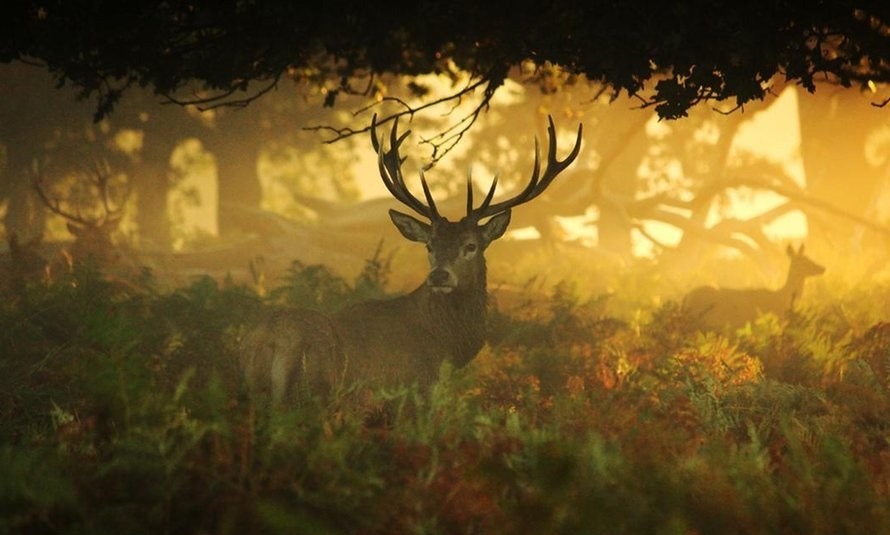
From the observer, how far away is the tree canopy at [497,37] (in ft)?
25.1

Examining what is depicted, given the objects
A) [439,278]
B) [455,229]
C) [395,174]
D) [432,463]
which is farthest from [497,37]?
[432,463]

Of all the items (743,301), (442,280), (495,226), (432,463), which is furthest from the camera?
(743,301)

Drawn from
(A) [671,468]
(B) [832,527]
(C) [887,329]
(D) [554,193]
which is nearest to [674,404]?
(A) [671,468]

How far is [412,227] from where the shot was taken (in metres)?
9.05

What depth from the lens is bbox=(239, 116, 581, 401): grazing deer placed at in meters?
7.13

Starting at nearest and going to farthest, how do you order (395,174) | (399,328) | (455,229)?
(399,328), (455,229), (395,174)

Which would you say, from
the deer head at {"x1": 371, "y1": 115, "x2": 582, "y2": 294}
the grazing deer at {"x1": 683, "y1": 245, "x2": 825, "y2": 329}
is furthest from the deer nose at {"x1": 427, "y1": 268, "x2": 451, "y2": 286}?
the grazing deer at {"x1": 683, "y1": 245, "x2": 825, "y2": 329}

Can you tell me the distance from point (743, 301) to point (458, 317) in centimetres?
732

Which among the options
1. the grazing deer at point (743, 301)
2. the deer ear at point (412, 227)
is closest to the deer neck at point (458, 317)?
the deer ear at point (412, 227)

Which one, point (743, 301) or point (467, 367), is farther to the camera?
point (743, 301)

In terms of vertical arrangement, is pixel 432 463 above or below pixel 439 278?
below

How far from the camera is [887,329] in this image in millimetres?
11688

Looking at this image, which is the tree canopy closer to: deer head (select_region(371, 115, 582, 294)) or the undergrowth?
deer head (select_region(371, 115, 582, 294))

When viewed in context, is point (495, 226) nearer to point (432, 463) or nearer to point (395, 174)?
point (395, 174)
